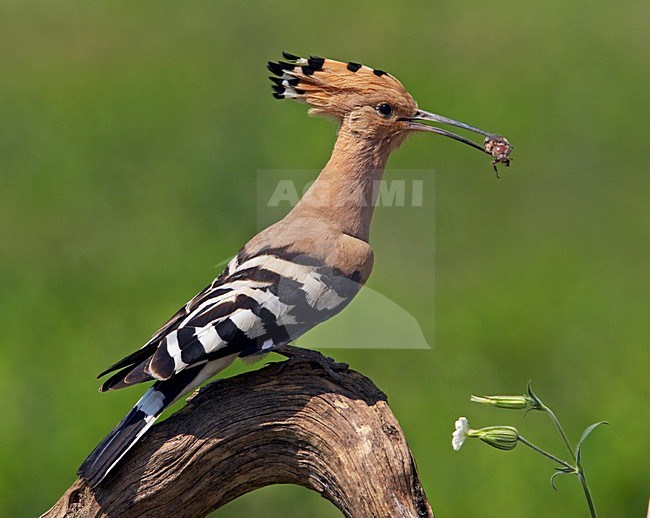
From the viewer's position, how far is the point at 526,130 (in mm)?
4008

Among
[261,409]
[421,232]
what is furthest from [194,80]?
[261,409]

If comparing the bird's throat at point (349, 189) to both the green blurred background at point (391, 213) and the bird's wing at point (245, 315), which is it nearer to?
the bird's wing at point (245, 315)

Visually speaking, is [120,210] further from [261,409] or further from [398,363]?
[261,409]

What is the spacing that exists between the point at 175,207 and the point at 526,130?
1.14 metres

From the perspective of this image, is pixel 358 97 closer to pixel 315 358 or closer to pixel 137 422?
pixel 315 358

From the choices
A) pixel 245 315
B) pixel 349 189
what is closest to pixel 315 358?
pixel 245 315

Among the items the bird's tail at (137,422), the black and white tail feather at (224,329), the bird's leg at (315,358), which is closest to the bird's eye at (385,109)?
the black and white tail feather at (224,329)

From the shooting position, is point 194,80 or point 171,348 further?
point 194,80

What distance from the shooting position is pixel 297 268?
2.03 meters

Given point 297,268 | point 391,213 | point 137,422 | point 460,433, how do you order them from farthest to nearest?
point 391,213 < point 297,268 < point 137,422 < point 460,433

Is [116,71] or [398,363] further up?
[116,71]

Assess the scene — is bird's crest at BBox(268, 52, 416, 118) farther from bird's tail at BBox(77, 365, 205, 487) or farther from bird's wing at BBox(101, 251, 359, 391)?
bird's tail at BBox(77, 365, 205, 487)

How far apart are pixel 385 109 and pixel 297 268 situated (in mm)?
300

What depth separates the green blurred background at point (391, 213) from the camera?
10.2ft
